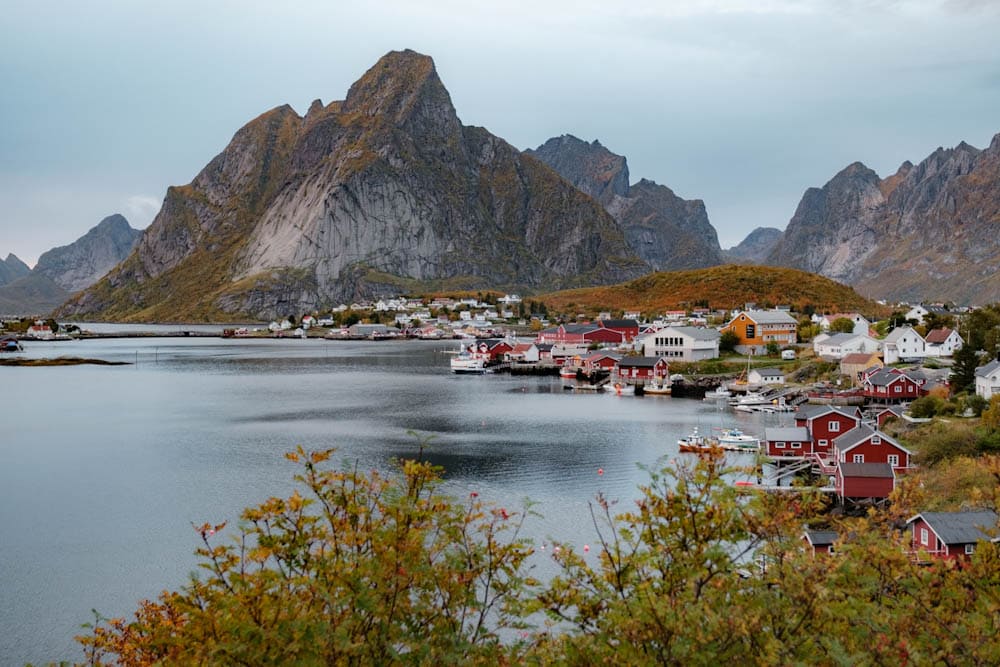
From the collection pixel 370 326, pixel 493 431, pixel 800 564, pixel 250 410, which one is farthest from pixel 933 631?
pixel 370 326

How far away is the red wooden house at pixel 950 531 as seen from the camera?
1852cm

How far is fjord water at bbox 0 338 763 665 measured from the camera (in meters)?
22.5

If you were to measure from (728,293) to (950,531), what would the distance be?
131 metres

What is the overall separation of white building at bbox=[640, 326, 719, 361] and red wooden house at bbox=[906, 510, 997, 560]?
56345 mm

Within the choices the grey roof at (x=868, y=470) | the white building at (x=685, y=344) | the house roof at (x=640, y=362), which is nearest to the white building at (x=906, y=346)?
the white building at (x=685, y=344)

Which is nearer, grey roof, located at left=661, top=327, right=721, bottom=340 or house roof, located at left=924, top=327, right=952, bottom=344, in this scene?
house roof, located at left=924, top=327, right=952, bottom=344

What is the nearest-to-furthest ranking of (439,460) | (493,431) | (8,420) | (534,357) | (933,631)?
(933,631), (439,460), (493,431), (8,420), (534,357)

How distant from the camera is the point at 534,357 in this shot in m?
95.9

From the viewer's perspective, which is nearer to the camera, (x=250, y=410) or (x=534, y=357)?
(x=250, y=410)

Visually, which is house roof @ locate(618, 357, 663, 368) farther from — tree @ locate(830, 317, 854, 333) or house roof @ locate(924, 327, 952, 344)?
house roof @ locate(924, 327, 952, 344)

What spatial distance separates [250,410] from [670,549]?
53.1 meters

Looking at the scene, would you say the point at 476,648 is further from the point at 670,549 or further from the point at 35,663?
the point at 35,663

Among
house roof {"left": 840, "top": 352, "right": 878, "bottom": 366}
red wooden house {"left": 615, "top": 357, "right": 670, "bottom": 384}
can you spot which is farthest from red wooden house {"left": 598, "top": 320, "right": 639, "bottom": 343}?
house roof {"left": 840, "top": 352, "right": 878, "bottom": 366}

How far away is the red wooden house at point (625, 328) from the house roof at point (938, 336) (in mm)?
37187
